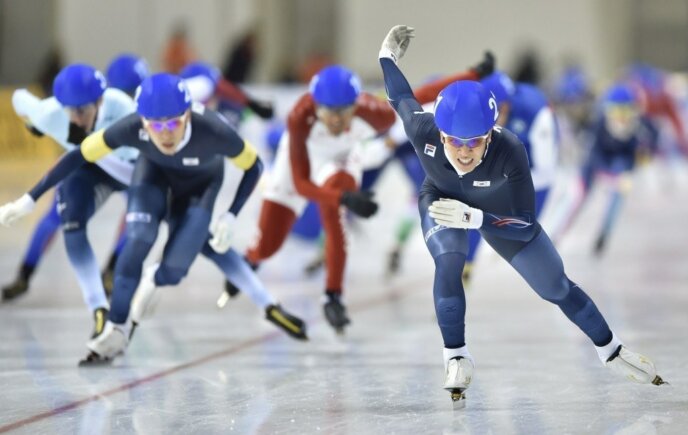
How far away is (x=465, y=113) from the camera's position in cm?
497

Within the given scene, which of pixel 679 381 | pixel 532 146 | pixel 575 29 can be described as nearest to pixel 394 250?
pixel 532 146

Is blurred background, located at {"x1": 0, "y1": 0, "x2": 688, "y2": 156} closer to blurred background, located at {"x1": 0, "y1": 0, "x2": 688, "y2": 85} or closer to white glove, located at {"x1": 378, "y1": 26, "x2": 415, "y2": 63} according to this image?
blurred background, located at {"x1": 0, "y1": 0, "x2": 688, "y2": 85}

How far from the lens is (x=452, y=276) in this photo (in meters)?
5.15

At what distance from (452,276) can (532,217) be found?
1.42ft

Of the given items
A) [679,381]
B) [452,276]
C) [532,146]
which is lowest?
[532,146]

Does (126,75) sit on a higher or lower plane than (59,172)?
lower

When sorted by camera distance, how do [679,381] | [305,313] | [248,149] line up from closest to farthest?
[679,381], [248,149], [305,313]

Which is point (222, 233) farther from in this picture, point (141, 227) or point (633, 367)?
point (633, 367)

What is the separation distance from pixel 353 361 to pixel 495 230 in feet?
4.75

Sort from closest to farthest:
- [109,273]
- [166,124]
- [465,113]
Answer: [465,113] < [166,124] < [109,273]

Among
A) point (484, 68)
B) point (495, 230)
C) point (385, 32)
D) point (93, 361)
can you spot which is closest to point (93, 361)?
point (93, 361)

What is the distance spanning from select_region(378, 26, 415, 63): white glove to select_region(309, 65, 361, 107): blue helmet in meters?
1.10

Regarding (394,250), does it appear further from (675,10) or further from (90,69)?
(675,10)

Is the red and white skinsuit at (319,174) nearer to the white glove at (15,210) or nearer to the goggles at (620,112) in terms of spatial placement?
the white glove at (15,210)
